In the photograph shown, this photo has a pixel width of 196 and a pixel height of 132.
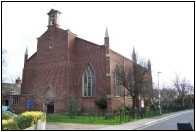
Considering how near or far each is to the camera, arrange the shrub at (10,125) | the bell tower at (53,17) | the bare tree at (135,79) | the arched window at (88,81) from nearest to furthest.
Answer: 1. the shrub at (10,125)
2. the bare tree at (135,79)
3. the arched window at (88,81)
4. the bell tower at (53,17)

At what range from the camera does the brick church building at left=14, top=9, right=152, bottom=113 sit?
31000 mm

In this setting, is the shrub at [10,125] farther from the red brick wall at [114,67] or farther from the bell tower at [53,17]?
the bell tower at [53,17]

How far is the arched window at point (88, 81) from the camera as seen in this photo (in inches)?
1267

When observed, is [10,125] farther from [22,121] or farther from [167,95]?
[167,95]

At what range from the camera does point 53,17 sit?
120 feet

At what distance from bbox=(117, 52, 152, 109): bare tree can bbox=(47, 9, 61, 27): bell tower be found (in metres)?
14.9

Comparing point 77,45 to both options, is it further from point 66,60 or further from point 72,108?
point 72,108

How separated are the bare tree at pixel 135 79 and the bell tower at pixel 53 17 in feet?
48.7

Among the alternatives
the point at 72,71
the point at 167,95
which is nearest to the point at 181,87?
the point at 167,95

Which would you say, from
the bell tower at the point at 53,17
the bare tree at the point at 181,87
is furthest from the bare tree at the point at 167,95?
the bell tower at the point at 53,17

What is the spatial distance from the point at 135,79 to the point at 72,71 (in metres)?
10.7

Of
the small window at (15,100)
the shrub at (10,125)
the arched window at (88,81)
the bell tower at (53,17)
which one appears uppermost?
the bell tower at (53,17)

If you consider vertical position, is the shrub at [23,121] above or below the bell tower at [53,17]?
below

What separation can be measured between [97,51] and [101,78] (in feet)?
14.3
